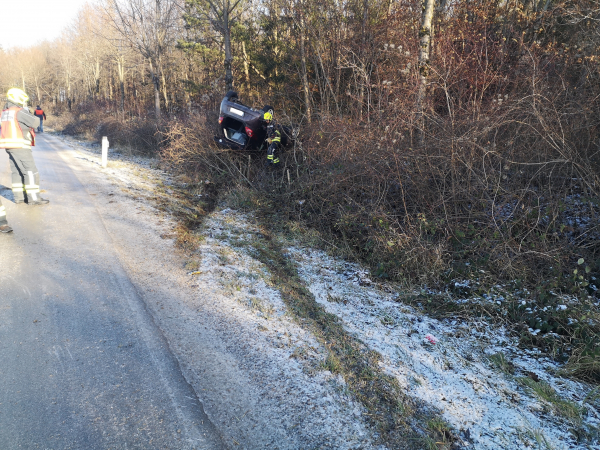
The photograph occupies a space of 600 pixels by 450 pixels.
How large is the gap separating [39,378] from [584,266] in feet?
19.4

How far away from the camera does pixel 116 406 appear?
2.67 metres

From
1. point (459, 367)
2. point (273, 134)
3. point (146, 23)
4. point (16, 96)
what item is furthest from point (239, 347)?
point (146, 23)

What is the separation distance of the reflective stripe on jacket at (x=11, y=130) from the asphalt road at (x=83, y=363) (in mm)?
2410

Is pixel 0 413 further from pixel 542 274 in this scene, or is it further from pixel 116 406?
pixel 542 274

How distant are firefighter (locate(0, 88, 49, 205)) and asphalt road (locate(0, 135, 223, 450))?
209 cm

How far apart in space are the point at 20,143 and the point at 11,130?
255 mm

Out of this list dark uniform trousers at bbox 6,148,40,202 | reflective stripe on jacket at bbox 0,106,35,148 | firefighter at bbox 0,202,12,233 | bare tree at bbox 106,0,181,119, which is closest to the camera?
firefighter at bbox 0,202,12,233

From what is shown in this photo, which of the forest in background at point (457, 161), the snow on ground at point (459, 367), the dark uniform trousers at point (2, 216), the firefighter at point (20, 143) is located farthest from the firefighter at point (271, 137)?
the dark uniform trousers at point (2, 216)

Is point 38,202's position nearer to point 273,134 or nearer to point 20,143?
point 20,143

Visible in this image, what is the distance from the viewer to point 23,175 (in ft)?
23.0

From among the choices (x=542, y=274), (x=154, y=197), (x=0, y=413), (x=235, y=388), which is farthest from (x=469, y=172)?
(x=154, y=197)

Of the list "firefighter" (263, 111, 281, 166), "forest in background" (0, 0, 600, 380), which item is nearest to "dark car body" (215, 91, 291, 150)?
"firefighter" (263, 111, 281, 166)

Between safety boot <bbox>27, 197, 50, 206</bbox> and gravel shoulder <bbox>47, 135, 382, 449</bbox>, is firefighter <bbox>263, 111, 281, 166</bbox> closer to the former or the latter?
gravel shoulder <bbox>47, 135, 382, 449</bbox>

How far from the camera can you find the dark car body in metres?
8.45
